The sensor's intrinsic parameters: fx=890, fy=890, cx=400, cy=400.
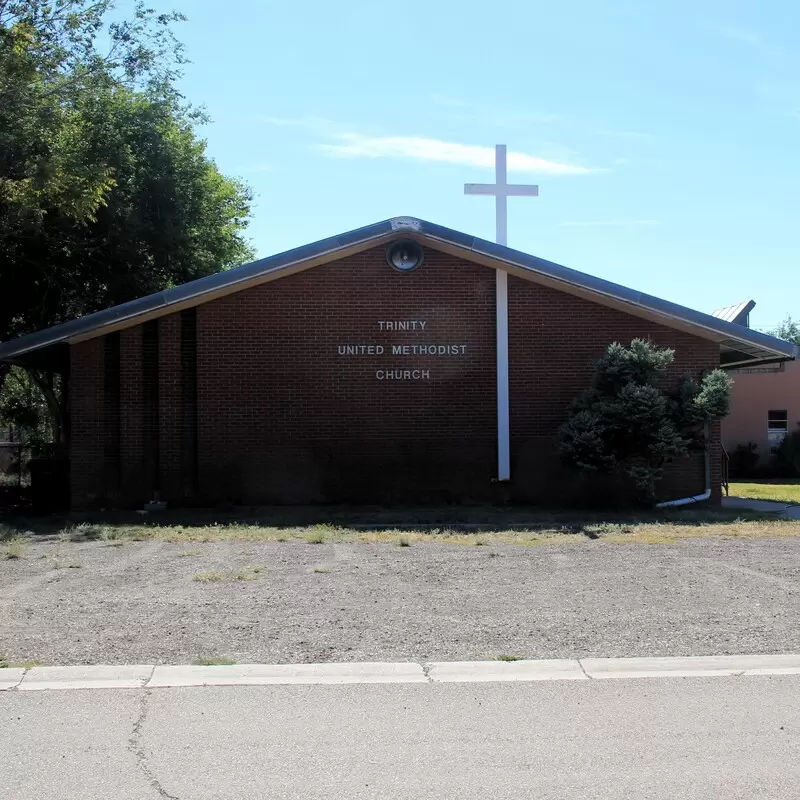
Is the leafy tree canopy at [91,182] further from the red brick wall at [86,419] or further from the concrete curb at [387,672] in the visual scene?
the concrete curb at [387,672]

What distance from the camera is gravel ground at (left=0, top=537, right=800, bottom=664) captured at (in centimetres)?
664

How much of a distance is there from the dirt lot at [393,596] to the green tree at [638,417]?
2.62 meters

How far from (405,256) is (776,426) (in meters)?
20.9

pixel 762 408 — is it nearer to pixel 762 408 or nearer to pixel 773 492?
pixel 762 408

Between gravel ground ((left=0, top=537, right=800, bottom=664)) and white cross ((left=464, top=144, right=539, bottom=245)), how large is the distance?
9.22 meters

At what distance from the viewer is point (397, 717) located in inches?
206

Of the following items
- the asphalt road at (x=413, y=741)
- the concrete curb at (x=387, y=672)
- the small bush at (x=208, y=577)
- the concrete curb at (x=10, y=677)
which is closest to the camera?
the asphalt road at (x=413, y=741)

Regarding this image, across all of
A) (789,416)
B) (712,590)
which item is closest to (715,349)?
(712,590)

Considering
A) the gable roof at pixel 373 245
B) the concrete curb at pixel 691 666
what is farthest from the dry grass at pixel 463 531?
the concrete curb at pixel 691 666

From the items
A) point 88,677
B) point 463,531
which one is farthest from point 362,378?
point 88,677

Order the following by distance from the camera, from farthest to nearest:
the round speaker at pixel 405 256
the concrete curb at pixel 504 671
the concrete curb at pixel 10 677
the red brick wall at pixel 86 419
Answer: the round speaker at pixel 405 256
the red brick wall at pixel 86 419
the concrete curb at pixel 504 671
the concrete curb at pixel 10 677

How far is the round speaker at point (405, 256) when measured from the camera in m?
16.4

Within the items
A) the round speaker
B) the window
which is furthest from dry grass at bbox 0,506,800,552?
the window

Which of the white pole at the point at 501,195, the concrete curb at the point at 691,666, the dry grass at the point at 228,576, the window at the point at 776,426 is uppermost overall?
the white pole at the point at 501,195
